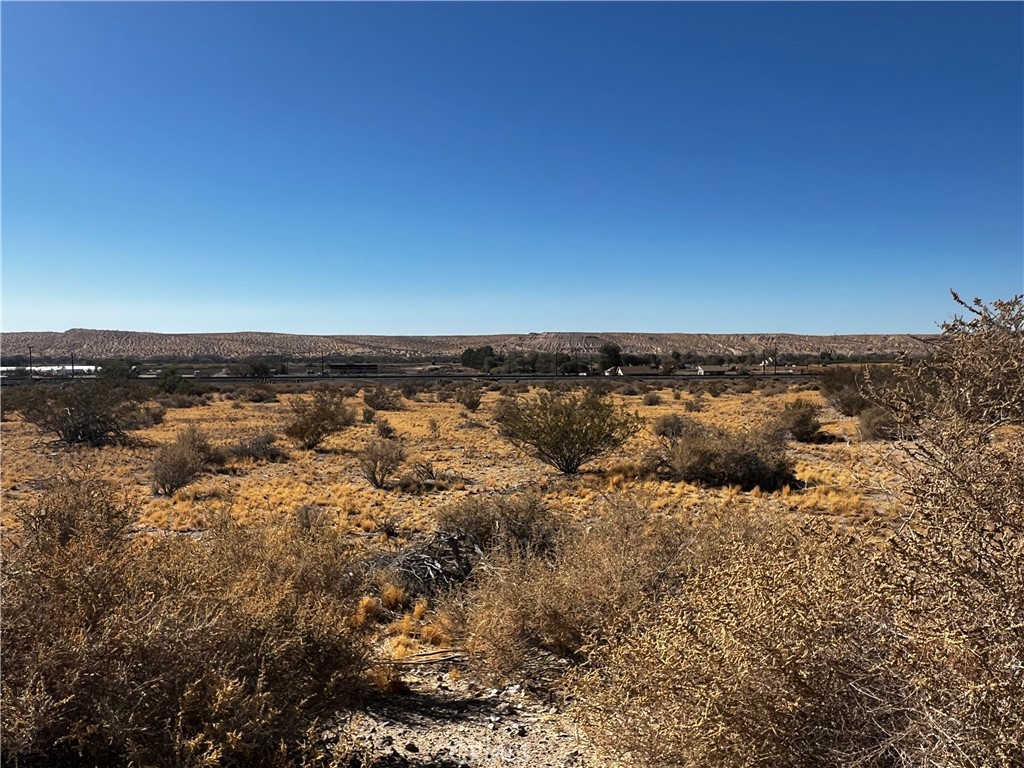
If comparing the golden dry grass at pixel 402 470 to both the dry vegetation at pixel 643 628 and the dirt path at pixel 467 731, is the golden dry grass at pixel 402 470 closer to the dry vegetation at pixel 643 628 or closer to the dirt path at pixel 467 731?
the dry vegetation at pixel 643 628

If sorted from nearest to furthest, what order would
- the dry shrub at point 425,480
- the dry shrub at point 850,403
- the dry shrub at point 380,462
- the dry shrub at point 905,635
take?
the dry shrub at point 905,635 < the dry shrub at point 425,480 < the dry shrub at point 380,462 < the dry shrub at point 850,403

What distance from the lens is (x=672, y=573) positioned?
6.02 metres

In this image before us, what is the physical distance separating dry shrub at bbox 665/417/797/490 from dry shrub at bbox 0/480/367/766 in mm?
13038

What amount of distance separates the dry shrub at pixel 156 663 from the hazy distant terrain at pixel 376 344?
136 meters

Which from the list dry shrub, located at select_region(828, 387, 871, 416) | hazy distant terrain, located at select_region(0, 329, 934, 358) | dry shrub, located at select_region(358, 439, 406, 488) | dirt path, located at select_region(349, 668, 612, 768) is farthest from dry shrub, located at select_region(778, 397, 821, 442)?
hazy distant terrain, located at select_region(0, 329, 934, 358)

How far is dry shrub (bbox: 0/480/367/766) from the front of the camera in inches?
123

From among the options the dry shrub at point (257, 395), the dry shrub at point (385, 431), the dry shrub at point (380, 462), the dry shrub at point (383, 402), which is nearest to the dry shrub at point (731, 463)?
the dry shrub at point (380, 462)

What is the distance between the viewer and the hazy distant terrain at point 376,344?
13562 centimetres

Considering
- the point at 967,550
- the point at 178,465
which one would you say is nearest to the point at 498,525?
the point at 967,550

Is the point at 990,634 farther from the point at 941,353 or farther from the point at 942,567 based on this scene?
the point at 941,353

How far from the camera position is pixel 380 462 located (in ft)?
59.0

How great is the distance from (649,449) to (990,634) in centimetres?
1798

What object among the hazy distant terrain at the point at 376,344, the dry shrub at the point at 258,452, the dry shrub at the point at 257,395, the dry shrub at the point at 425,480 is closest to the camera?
the dry shrub at the point at 425,480

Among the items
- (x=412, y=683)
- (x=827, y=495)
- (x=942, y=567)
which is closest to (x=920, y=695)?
(x=942, y=567)
